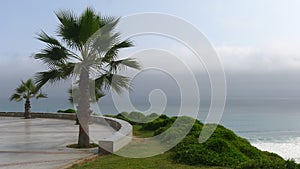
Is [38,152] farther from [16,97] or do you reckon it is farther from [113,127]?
[16,97]

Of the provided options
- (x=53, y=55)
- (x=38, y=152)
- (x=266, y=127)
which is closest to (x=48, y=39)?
(x=53, y=55)

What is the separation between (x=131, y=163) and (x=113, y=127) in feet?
27.0

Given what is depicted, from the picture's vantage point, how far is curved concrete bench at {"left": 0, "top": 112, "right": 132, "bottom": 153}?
8.41 metres

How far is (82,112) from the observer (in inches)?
361

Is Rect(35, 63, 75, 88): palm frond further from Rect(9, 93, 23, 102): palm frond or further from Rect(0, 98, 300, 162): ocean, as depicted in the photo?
Rect(9, 93, 23, 102): palm frond

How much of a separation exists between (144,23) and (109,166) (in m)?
3.44

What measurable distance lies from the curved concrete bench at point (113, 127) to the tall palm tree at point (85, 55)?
3.38 feet

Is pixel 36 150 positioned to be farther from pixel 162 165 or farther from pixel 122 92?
pixel 162 165

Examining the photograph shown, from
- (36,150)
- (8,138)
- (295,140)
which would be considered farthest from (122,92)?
(295,140)

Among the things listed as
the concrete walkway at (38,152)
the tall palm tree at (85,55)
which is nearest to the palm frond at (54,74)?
the tall palm tree at (85,55)

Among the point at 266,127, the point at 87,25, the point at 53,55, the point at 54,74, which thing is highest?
the point at 87,25

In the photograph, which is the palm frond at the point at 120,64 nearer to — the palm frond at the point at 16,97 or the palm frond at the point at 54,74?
the palm frond at the point at 54,74

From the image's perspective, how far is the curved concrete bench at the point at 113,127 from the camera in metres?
8.41

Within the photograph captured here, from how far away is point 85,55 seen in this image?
353 inches
